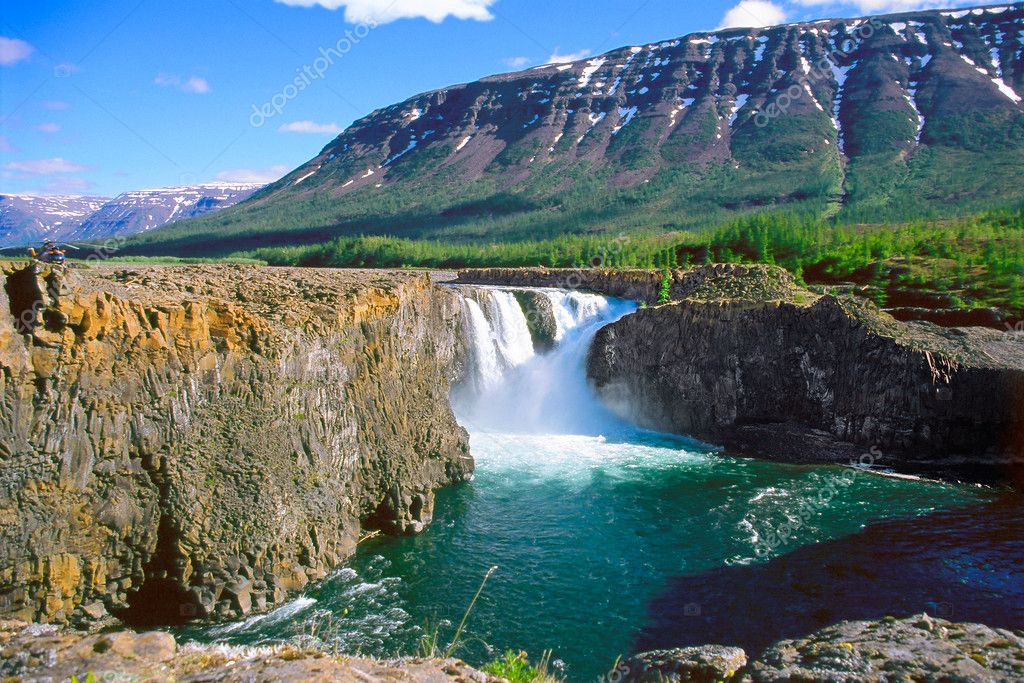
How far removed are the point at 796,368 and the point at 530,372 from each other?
14619 mm

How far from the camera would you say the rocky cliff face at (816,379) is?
2942 cm

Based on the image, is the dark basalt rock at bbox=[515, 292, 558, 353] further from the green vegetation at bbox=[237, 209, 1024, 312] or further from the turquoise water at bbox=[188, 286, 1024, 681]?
the green vegetation at bbox=[237, 209, 1024, 312]

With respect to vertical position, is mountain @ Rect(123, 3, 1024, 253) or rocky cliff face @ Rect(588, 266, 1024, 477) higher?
mountain @ Rect(123, 3, 1024, 253)

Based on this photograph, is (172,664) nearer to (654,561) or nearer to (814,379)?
(654,561)

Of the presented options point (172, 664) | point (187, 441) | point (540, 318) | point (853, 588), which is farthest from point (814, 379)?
point (172, 664)

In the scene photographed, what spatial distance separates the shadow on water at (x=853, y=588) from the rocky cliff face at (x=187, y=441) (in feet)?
31.4

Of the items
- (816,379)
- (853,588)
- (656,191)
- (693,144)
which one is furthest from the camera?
(693,144)

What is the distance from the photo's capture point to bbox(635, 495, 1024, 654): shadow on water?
1716cm

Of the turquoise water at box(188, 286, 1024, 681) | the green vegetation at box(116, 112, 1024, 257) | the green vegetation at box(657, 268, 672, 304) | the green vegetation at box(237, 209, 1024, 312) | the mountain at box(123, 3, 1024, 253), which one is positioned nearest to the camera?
the turquoise water at box(188, 286, 1024, 681)

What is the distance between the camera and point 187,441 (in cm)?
1700

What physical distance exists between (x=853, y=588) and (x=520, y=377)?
23330 millimetres

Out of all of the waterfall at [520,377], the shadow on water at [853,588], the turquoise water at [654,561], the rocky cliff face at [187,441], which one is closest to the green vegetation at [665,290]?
the waterfall at [520,377]

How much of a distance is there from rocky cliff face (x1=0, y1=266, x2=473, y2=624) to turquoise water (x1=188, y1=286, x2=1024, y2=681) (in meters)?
1.62

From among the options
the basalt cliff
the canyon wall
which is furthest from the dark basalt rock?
the canyon wall
